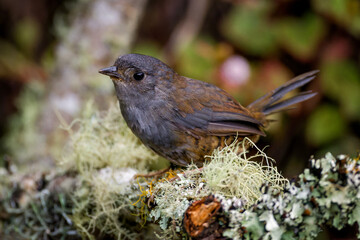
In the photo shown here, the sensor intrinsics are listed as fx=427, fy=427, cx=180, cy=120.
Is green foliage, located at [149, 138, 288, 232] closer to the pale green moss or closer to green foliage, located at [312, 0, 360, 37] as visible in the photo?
the pale green moss

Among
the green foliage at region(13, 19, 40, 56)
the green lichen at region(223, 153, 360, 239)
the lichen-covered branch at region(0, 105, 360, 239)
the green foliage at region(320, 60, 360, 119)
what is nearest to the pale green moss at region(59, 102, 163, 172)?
the lichen-covered branch at region(0, 105, 360, 239)

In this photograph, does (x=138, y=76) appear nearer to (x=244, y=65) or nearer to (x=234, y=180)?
(x=234, y=180)

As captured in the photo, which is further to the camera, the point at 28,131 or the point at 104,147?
the point at 28,131

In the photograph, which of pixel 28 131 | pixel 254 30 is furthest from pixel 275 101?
pixel 28 131

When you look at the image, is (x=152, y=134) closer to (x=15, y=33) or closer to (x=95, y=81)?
(x=95, y=81)

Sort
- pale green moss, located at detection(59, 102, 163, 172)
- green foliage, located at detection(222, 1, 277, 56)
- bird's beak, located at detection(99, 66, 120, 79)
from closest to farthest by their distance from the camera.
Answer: bird's beak, located at detection(99, 66, 120, 79)
pale green moss, located at detection(59, 102, 163, 172)
green foliage, located at detection(222, 1, 277, 56)

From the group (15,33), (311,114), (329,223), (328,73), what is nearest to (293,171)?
(311,114)
